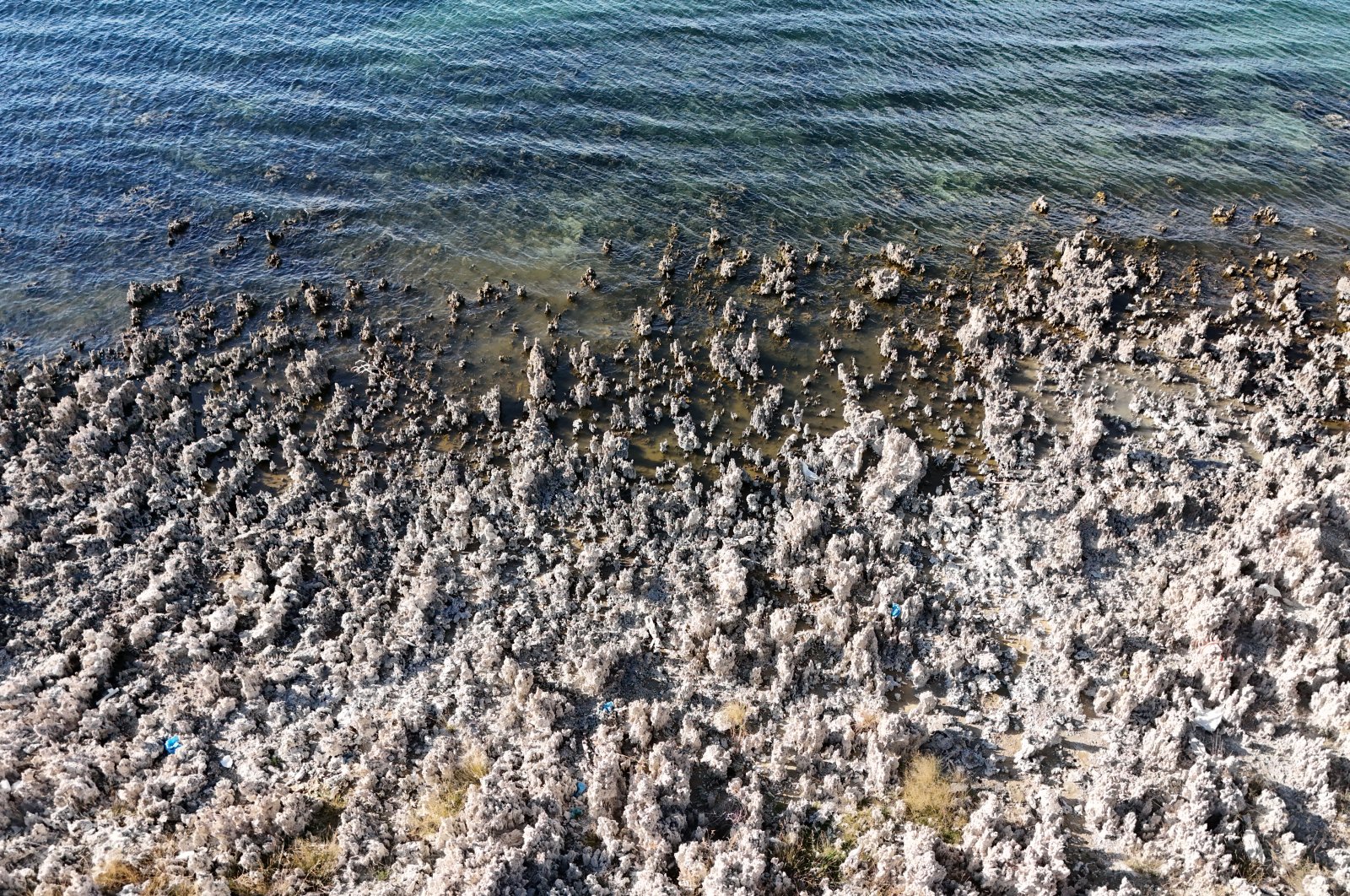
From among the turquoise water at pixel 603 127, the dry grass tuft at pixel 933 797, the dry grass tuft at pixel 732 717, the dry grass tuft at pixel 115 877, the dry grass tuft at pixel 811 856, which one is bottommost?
the dry grass tuft at pixel 115 877

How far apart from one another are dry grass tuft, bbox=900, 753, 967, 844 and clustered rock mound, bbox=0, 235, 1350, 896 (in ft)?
0.27

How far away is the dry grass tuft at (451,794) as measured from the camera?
18.6m

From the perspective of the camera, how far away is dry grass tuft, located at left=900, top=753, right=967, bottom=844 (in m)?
18.5

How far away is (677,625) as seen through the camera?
23000 mm

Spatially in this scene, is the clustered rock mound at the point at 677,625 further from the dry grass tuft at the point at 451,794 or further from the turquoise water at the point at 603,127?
the turquoise water at the point at 603,127

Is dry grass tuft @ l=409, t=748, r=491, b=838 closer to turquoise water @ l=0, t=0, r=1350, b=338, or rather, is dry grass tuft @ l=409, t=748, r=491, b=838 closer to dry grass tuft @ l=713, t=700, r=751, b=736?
dry grass tuft @ l=713, t=700, r=751, b=736

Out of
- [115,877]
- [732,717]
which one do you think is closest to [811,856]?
[732,717]

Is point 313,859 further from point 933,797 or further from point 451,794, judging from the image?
point 933,797

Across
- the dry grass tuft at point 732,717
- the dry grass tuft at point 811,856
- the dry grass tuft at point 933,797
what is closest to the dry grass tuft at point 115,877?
the dry grass tuft at point 732,717

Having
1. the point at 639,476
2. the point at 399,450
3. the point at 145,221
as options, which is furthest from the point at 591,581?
the point at 145,221

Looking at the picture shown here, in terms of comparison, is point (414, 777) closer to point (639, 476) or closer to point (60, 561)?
point (639, 476)

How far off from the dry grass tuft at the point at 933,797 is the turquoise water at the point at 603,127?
86.0 feet

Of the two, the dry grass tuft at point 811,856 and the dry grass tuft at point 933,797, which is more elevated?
the dry grass tuft at point 933,797

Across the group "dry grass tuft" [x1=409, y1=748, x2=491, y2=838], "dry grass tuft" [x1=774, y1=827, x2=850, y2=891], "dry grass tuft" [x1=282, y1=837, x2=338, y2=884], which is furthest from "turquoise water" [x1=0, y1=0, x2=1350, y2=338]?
"dry grass tuft" [x1=774, y1=827, x2=850, y2=891]
